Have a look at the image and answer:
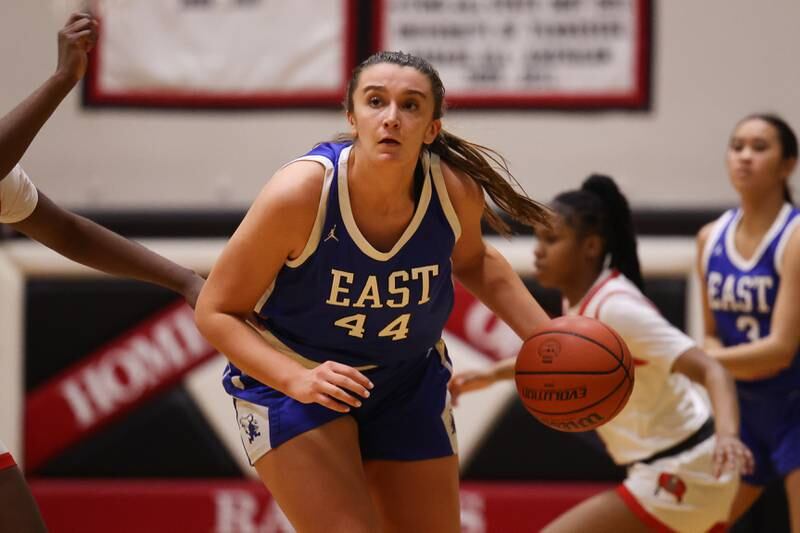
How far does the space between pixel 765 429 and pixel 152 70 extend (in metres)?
3.66

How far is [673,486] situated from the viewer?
3943 millimetres

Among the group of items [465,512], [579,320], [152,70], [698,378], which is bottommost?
[465,512]

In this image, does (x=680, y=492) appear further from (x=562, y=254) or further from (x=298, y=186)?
(x=298, y=186)

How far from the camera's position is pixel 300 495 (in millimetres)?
3047

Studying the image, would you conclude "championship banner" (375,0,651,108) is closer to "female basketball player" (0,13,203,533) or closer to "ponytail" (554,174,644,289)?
"ponytail" (554,174,644,289)

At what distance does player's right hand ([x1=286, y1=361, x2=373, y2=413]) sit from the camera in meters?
2.75

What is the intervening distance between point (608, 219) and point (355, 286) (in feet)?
4.72

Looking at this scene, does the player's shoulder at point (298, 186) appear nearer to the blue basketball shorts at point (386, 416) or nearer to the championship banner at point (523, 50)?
the blue basketball shorts at point (386, 416)

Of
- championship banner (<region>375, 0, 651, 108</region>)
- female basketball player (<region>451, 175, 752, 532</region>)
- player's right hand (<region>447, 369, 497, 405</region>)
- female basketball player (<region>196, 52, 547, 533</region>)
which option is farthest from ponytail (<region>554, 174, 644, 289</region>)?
championship banner (<region>375, 0, 651, 108</region>)

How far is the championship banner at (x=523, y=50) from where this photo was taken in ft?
20.5

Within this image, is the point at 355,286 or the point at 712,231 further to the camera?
the point at 712,231

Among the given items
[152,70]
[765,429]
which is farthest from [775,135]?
[152,70]

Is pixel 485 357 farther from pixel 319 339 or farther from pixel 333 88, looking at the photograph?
pixel 319 339

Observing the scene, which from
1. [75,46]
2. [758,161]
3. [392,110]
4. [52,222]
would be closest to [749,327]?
[758,161]
